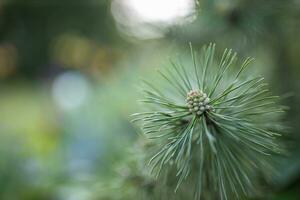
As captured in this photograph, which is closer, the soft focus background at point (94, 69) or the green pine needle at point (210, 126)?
the green pine needle at point (210, 126)

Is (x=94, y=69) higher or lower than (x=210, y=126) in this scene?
higher

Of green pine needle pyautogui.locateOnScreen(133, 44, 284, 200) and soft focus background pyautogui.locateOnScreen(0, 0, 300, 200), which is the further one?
soft focus background pyautogui.locateOnScreen(0, 0, 300, 200)

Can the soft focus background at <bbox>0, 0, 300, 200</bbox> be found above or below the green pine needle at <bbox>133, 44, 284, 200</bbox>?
above

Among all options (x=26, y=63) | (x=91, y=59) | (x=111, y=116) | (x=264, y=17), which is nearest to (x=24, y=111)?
(x=26, y=63)

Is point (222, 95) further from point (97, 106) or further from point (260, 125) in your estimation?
point (97, 106)

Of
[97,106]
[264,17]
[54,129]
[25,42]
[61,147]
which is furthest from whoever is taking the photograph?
[25,42]

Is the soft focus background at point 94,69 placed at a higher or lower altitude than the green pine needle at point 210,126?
higher

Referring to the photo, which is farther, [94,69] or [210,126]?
[94,69]

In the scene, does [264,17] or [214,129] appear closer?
[214,129]
